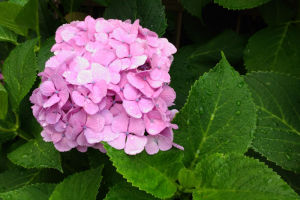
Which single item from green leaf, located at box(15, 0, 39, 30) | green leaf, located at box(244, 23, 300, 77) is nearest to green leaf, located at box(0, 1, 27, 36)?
green leaf, located at box(15, 0, 39, 30)

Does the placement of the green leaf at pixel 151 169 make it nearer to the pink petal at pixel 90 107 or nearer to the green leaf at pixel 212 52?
the pink petal at pixel 90 107

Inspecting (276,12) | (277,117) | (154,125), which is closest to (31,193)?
(154,125)

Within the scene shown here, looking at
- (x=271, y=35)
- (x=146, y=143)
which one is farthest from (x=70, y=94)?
(x=271, y=35)

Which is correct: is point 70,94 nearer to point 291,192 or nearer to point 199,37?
point 291,192

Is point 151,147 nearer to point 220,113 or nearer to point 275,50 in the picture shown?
point 220,113

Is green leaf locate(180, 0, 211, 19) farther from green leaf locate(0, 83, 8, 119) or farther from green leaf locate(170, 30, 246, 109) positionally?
green leaf locate(0, 83, 8, 119)

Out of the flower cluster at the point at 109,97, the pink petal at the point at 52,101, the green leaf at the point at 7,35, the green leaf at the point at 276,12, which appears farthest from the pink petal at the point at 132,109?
the green leaf at the point at 276,12
